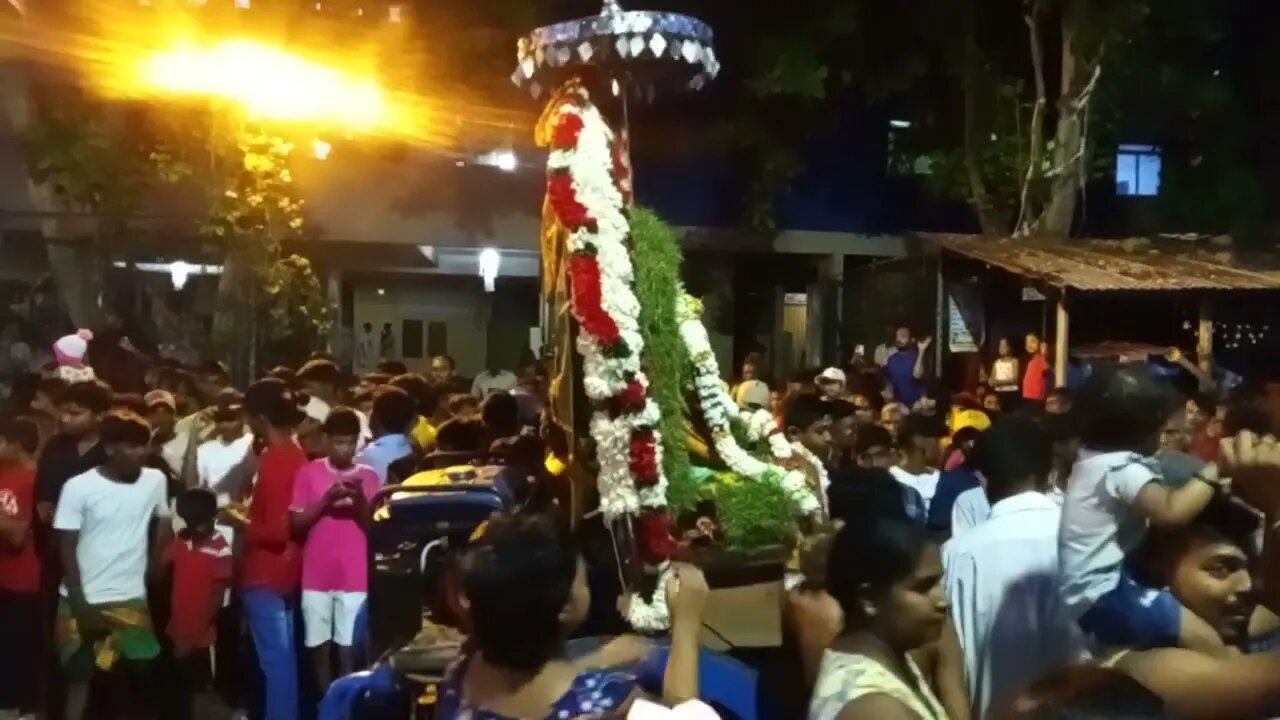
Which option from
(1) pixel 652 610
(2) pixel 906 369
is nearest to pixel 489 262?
(2) pixel 906 369

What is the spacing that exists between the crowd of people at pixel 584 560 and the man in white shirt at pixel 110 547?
0.01 meters

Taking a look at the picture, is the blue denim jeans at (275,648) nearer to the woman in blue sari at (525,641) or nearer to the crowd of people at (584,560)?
the crowd of people at (584,560)

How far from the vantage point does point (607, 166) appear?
Result: 508cm

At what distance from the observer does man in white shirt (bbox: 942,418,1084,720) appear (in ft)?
13.5

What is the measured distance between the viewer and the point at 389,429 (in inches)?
299

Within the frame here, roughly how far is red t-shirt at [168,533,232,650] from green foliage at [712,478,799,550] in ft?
10.2

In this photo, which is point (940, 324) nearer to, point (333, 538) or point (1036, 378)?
point (1036, 378)

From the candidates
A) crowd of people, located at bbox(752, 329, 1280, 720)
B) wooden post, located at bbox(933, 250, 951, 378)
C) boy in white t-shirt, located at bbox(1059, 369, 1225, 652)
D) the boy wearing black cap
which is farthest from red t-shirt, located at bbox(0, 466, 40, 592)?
wooden post, located at bbox(933, 250, 951, 378)

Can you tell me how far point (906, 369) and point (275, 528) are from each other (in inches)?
399

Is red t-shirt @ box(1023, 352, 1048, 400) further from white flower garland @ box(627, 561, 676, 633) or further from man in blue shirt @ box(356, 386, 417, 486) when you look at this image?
white flower garland @ box(627, 561, 676, 633)

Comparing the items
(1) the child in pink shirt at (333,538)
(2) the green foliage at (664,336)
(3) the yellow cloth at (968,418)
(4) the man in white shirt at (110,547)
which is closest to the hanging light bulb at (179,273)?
(3) the yellow cloth at (968,418)

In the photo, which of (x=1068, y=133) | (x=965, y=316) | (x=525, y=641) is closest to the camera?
(x=525, y=641)

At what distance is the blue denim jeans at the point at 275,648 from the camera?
6691mm

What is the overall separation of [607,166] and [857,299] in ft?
44.6
